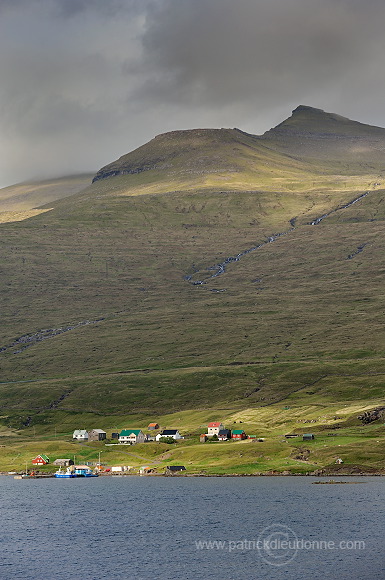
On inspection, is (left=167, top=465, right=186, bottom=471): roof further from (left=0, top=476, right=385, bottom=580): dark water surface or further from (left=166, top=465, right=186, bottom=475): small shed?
(left=0, top=476, right=385, bottom=580): dark water surface

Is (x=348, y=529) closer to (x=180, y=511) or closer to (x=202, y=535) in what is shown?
(x=202, y=535)

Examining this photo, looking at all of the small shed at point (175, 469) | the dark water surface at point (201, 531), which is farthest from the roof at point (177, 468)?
the dark water surface at point (201, 531)

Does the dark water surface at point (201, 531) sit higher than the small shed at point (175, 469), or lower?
higher

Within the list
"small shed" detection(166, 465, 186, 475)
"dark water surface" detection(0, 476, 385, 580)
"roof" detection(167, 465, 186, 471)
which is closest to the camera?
"dark water surface" detection(0, 476, 385, 580)

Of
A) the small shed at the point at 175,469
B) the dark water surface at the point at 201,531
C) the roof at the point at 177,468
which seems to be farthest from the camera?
the roof at the point at 177,468

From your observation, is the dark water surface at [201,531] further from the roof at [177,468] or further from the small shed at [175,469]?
the roof at [177,468]

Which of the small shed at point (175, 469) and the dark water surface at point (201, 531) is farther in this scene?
the small shed at point (175, 469)

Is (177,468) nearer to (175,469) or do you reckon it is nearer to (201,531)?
(175,469)

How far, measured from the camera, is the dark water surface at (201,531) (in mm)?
94250

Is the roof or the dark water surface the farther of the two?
the roof

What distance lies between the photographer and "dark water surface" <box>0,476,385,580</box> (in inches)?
3711

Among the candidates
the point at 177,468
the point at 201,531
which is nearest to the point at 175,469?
the point at 177,468

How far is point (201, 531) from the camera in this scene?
12081 cm

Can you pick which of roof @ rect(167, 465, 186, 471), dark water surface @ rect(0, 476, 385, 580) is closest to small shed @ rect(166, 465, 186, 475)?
roof @ rect(167, 465, 186, 471)
